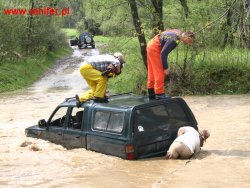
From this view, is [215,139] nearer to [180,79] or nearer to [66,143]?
[66,143]

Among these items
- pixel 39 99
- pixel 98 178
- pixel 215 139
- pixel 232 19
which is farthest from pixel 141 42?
pixel 98 178

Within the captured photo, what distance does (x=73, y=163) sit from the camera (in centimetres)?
786

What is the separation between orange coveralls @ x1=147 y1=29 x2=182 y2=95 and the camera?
9156 mm

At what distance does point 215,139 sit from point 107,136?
133 inches

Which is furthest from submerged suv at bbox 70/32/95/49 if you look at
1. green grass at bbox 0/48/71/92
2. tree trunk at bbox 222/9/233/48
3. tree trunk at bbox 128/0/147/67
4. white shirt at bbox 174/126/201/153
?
white shirt at bbox 174/126/201/153

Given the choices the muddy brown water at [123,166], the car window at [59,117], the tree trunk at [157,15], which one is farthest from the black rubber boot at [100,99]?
the tree trunk at [157,15]

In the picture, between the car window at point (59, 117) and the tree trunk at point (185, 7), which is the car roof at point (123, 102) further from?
the tree trunk at point (185, 7)

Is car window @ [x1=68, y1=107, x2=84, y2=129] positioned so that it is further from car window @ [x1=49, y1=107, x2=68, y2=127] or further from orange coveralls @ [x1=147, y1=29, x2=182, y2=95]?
orange coveralls @ [x1=147, y1=29, x2=182, y2=95]

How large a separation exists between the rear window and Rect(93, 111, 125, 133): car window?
0.31 meters

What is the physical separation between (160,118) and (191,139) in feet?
2.09

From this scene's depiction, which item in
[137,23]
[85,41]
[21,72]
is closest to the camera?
[137,23]

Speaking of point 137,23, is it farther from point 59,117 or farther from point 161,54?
point 59,117

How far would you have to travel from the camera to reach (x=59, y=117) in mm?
9062

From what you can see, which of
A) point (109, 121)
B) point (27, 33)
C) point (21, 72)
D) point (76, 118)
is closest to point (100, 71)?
point (76, 118)
